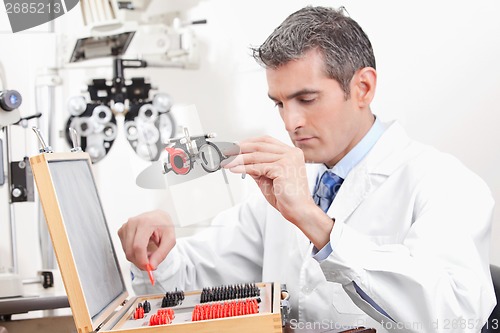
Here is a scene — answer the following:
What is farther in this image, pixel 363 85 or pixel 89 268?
pixel 363 85

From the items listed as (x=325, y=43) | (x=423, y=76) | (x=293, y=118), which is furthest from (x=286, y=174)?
(x=423, y=76)

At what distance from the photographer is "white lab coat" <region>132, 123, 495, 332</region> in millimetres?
1163

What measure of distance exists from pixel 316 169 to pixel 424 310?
0.62 metres

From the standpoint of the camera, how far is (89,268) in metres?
1.05

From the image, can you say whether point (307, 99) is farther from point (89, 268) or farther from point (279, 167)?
point (89, 268)

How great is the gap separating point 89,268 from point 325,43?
2.52 ft

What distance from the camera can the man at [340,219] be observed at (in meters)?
1.16

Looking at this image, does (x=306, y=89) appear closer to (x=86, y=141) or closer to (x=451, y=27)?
(x=451, y=27)

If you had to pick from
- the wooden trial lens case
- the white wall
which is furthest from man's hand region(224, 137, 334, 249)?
the white wall

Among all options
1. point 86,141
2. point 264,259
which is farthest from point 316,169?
point 86,141

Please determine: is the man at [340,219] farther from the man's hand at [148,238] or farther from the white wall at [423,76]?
the white wall at [423,76]

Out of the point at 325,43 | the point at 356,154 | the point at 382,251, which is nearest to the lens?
the point at 382,251

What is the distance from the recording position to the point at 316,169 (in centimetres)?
170

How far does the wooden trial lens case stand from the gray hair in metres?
0.50
